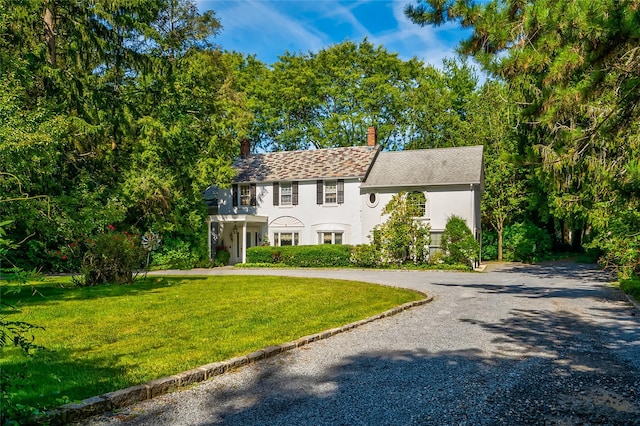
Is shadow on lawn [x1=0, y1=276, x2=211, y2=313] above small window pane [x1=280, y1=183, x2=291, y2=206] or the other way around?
the other way around

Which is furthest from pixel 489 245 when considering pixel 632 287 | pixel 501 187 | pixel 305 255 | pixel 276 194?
pixel 632 287

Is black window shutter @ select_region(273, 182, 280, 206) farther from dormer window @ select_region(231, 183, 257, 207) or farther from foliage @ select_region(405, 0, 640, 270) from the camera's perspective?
foliage @ select_region(405, 0, 640, 270)

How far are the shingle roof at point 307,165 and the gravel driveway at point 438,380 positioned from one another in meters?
19.6

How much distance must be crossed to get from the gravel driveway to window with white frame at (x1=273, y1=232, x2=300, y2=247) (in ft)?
64.4

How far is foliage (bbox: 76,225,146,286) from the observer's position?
14.8 metres

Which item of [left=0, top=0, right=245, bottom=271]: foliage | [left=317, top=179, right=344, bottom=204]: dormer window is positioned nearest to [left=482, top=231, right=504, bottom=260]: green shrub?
[left=317, top=179, right=344, bottom=204]: dormer window

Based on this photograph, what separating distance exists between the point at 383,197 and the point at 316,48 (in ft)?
68.1

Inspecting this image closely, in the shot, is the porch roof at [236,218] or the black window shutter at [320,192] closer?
the porch roof at [236,218]

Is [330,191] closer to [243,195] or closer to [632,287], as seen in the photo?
[243,195]

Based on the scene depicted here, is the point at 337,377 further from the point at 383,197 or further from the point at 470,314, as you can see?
the point at 383,197

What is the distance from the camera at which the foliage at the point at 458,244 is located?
23.7 m

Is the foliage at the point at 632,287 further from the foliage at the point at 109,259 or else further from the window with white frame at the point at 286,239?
Answer: the window with white frame at the point at 286,239

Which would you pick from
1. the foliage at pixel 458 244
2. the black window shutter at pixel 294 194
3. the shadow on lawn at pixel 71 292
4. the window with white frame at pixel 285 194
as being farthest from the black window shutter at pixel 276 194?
the shadow on lawn at pixel 71 292

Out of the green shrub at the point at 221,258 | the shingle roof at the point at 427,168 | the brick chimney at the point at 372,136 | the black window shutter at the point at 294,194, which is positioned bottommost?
the green shrub at the point at 221,258
